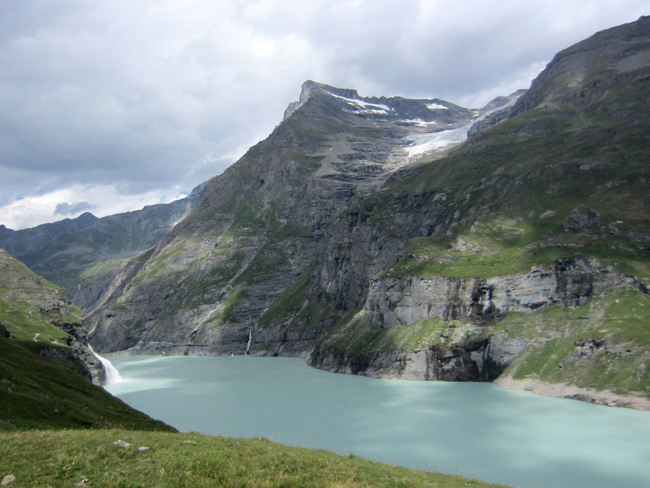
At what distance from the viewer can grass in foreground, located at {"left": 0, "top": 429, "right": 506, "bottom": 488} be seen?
1903 centimetres

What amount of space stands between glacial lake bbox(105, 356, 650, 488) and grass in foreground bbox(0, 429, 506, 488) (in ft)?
93.4

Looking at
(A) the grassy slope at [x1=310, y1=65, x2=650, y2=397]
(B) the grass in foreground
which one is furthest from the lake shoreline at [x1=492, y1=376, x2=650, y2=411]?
(B) the grass in foreground

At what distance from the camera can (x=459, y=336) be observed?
378 feet

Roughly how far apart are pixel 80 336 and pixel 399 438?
101 m

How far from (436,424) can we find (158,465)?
59554 mm

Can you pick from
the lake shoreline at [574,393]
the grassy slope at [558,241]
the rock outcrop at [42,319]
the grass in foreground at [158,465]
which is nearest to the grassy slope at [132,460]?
the grass in foreground at [158,465]

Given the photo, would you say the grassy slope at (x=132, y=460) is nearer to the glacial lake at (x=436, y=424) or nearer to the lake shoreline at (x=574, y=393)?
the glacial lake at (x=436, y=424)

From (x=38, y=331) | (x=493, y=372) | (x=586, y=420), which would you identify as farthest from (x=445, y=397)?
(x=38, y=331)

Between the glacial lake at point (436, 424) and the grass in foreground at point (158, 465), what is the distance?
1120 inches

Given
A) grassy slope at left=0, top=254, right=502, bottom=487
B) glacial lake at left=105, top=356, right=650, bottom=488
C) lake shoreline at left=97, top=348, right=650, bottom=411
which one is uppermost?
grassy slope at left=0, top=254, right=502, bottom=487

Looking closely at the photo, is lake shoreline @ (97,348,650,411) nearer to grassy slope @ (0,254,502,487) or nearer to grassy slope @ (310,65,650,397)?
grassy slope @ (310,65,650,397)

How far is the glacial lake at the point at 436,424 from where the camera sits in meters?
50.5

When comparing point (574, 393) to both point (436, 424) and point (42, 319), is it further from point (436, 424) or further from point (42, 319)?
point (42, 319)

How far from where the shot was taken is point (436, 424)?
71312mm
